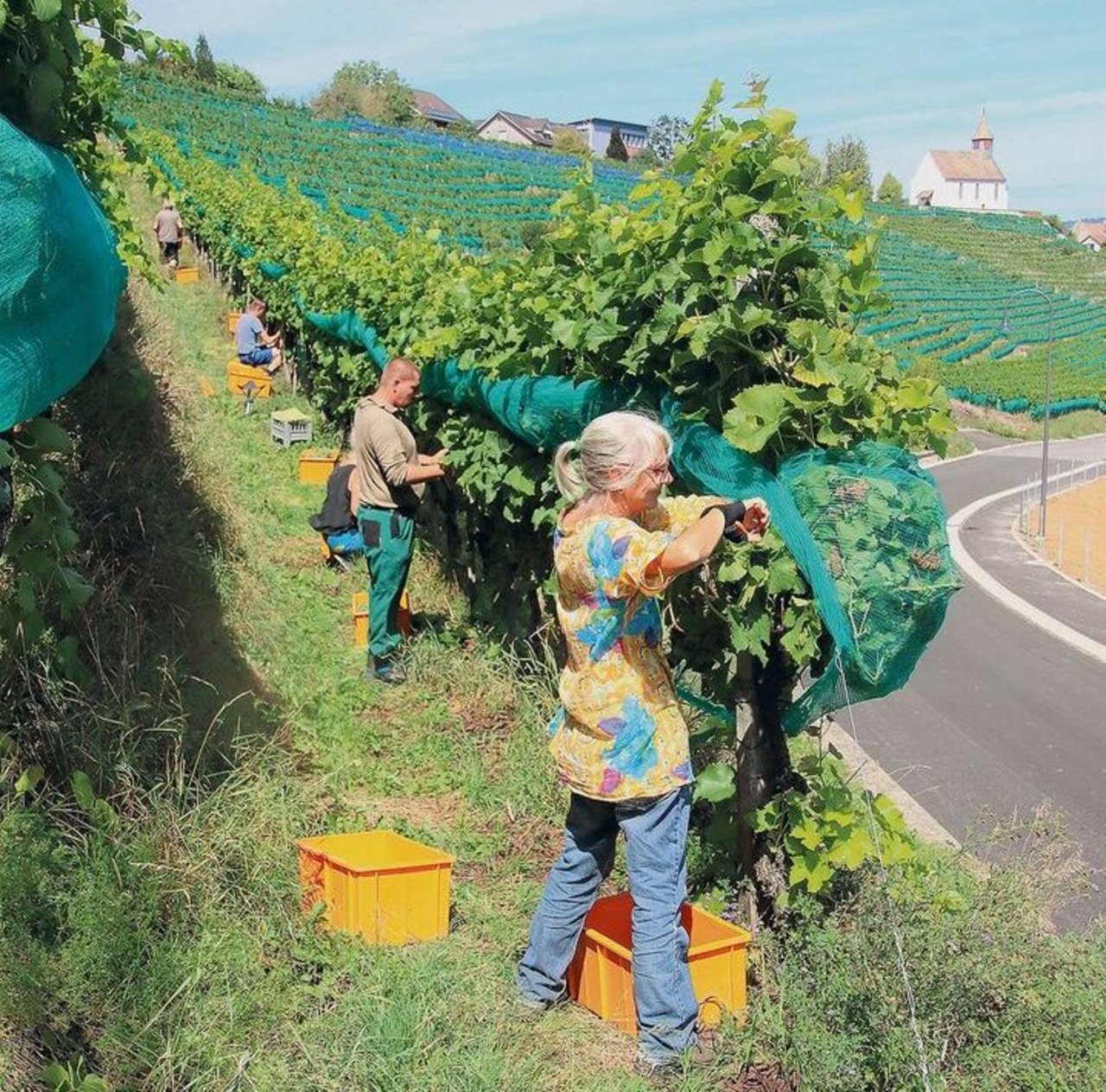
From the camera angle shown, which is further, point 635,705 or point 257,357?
point 257,357

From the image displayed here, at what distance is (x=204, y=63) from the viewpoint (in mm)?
76750

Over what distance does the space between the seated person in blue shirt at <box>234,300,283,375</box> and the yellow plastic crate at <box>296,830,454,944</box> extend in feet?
37.7

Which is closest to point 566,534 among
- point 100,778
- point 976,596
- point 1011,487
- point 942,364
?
point 100,778

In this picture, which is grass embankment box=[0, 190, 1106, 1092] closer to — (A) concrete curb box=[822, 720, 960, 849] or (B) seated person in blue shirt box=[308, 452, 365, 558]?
(A) concrete curb box=[822, 720, 960, 849]

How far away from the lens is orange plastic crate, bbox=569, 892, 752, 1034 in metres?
3.82

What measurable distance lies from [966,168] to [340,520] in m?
145

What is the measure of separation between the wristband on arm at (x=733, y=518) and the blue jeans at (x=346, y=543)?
5808mm

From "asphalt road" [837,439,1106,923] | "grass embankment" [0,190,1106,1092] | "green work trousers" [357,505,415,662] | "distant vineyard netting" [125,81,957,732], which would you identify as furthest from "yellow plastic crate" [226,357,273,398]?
"distant vineyard netting" [125,81,957,732]

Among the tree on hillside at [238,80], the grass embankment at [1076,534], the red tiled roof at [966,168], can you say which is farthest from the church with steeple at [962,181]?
the grass embankment at [1076,534]

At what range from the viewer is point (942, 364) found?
176ft

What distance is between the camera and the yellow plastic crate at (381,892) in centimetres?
412

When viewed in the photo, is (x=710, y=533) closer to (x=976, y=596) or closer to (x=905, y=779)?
(x=905, y=779)

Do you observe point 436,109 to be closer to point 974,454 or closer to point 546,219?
point 546,219

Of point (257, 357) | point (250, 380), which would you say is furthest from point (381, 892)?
point (257, 357)
